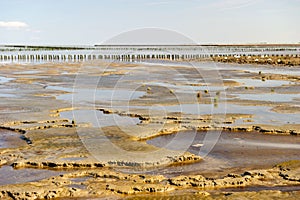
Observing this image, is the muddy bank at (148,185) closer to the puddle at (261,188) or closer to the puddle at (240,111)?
A: the puddle at (261,188)

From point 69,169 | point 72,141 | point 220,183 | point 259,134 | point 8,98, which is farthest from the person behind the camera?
point 8,98

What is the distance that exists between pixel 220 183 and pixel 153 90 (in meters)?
20.9

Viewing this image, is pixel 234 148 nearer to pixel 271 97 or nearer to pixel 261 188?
pixel 261 188

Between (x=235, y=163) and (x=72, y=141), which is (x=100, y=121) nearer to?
(x=72, y=141)

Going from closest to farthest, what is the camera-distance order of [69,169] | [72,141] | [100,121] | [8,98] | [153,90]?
[69,169]
[72,141]
[100,121]
[8,98]
[153,90]

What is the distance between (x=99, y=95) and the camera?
29.2m

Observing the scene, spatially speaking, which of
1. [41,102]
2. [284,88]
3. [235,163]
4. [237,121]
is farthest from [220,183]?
[284,88]

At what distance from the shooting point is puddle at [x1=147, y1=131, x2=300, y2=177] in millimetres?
12414

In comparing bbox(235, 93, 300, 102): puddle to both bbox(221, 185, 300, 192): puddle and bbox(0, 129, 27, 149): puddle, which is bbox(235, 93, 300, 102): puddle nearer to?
bbox(0, 129, 27, 149): puddle

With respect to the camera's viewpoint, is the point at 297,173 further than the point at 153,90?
No

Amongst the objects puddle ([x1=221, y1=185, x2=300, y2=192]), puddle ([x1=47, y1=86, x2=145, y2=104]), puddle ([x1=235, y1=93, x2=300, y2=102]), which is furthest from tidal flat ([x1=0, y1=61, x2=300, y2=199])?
puddle ([x1=47, y1=86, x2=145, y2=104])

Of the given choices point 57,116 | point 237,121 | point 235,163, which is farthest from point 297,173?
point 57,116

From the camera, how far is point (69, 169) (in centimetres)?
1201

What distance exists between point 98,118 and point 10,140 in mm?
5050
